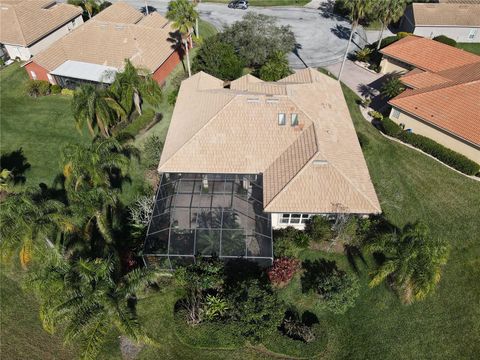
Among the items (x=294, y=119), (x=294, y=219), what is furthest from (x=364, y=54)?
(x=294, y=219)

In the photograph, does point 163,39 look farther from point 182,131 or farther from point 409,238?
point 409,238

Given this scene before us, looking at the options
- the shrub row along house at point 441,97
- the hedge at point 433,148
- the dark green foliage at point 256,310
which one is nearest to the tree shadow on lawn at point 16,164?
the dark green foliage at point 256,310

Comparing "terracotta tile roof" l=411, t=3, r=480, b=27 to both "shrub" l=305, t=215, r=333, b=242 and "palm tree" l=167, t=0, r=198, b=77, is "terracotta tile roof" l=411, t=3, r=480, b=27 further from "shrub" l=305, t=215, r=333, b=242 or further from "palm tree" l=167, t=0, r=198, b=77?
"shrub" l=305, t=215, r=333, b=242

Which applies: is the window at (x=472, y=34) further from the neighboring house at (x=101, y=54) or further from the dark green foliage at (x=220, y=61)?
the neighboring house at (x=101, y=54)

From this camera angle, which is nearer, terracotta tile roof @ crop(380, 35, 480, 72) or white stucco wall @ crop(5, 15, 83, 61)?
terracotta tile roof @ crop(380, 35, 480, 72)

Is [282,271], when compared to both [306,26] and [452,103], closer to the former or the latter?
[452,103]

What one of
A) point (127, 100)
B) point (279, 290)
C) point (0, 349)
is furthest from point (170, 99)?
point (0, 349)

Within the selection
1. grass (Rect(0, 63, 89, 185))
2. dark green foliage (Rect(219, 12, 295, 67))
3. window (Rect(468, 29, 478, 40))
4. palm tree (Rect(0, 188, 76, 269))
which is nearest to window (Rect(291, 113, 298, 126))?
dark green foliage (Rect(219, 12, 295, 67))

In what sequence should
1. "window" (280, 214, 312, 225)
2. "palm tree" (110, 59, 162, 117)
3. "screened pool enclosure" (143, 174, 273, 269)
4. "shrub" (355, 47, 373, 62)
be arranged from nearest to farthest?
"screened pool enclosure" (143, 174, 273, 269), "window" (280, 214, 312, 225), "palm tree" (110, 59, 162, 117), "shrub" (355, 47, 373, 62)
